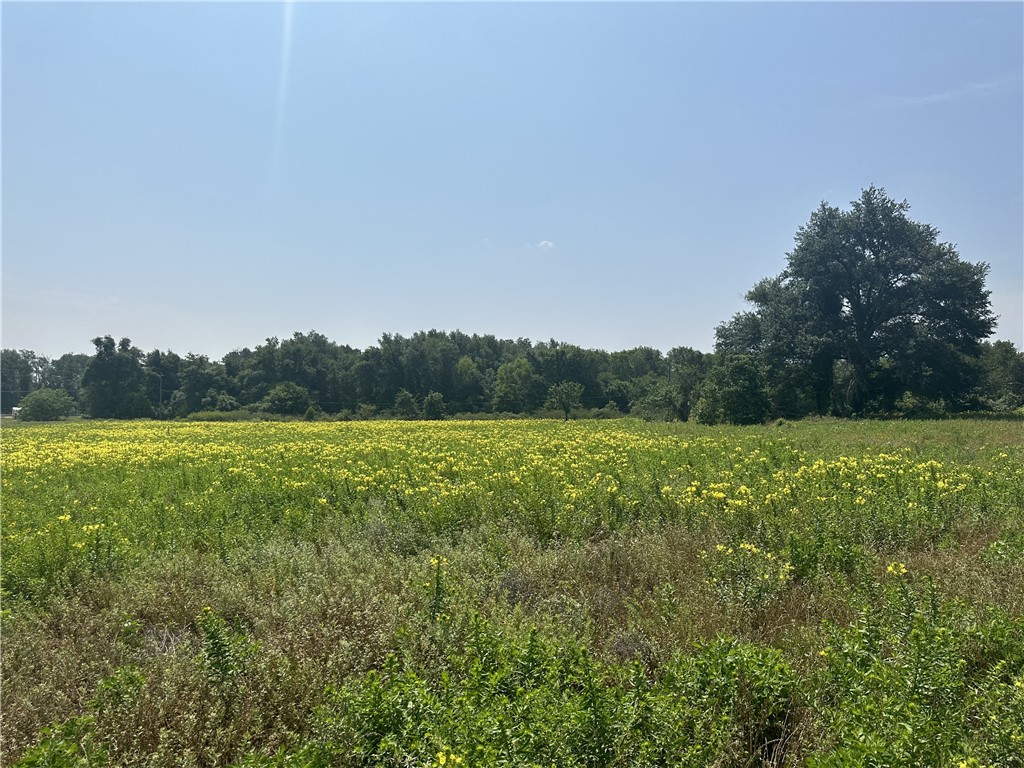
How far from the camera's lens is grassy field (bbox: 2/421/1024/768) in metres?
2.96

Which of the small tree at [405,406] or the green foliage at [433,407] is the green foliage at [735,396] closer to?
the green foliage at [433,407]

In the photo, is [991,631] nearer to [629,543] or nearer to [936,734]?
[936,734]

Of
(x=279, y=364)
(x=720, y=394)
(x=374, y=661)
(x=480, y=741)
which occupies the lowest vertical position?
(x=374, y=661)

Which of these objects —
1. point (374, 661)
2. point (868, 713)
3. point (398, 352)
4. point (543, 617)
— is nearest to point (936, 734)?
point (868, 713)

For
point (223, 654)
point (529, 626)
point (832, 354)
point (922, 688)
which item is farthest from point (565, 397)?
point (922, 688)

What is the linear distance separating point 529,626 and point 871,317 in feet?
144

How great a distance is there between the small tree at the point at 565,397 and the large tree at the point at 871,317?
2154cm

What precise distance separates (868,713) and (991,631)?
1.70m

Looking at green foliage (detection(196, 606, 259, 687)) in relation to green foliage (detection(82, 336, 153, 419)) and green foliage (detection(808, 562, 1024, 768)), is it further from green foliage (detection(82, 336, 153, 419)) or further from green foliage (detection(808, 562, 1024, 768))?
green foliage (detection(82, 336, 153, 419))

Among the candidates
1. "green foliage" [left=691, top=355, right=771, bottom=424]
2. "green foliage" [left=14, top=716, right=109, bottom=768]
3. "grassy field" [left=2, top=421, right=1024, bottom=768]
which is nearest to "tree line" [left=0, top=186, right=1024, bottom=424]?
Result: "green foliage" [left=691, top=355, right=771, bottom=424]

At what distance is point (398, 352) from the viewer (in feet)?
221

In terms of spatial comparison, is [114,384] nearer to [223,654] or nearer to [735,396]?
[735,396]

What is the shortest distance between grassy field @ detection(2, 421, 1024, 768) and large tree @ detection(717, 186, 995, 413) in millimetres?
31694

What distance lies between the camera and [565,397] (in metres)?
56.8
